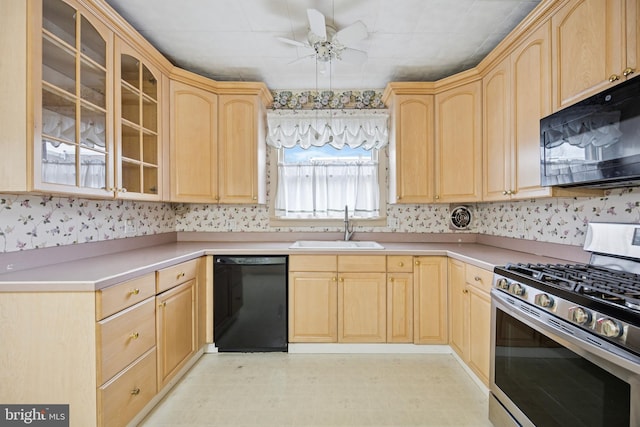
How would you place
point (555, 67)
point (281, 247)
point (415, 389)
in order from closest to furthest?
point (555, 67), point (415, 389), point (281, 247)

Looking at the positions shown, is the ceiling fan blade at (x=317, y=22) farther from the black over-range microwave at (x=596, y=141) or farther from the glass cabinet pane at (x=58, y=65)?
the black over-range microwave at (x=596, y=141)

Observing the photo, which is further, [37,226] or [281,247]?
[281,247]

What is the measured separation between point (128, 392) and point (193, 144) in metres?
1.91

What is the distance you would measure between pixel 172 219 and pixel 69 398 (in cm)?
194

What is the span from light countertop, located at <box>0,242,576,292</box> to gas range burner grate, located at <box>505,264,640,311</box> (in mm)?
336

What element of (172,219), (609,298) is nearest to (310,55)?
(172,219)

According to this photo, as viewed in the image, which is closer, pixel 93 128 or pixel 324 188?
pixel 93 128

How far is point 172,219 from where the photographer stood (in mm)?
3049

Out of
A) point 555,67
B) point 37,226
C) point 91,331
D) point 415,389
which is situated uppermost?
point 555,67

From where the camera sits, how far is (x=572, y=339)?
43.3 inches

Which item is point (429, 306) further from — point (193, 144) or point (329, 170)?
point (193, 144)

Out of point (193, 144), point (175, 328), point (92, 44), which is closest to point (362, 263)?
point (175, 328)

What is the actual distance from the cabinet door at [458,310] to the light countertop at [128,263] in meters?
0.12

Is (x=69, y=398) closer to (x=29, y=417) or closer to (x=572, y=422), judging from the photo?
(x=29, y=417)
